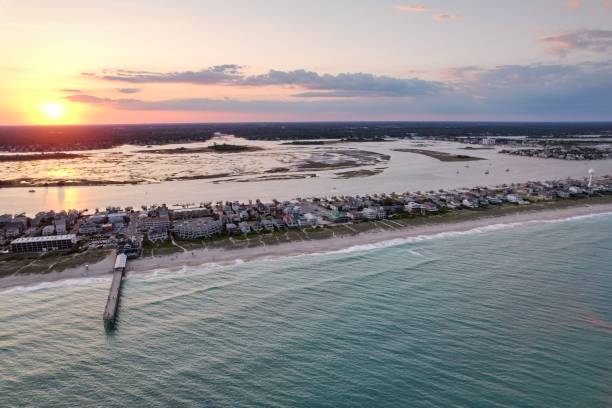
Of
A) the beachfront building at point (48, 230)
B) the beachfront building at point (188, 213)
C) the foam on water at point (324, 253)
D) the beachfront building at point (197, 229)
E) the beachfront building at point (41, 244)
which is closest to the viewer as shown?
the foam on water at point (324, 253)

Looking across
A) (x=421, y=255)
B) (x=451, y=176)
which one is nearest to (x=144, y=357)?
(x=421, y=255)

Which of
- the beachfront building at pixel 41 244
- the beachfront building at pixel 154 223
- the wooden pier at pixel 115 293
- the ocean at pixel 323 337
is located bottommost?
the ocean at pixel 323 337

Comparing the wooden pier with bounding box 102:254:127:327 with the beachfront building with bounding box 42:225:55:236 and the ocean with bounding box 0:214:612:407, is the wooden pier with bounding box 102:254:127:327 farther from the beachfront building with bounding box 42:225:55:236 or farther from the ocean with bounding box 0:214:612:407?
the beachfront building with bounding box 42:225:55:236

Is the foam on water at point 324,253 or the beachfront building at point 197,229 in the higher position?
the beachfront building at point 197,229

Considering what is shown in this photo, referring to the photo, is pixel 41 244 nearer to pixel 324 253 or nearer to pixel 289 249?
pixel 289 249

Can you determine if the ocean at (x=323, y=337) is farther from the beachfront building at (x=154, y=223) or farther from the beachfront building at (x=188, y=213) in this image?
the beachfront building at (x=188, y=213)

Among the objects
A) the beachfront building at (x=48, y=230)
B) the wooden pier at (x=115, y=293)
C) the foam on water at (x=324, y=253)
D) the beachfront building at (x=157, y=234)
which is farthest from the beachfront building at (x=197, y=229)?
the beachfront building at (x=48, y=230)
